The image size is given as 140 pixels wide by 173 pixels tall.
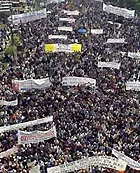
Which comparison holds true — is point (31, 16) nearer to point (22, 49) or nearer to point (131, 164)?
point (22, 49)

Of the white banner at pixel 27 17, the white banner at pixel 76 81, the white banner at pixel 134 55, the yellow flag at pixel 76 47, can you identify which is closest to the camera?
the white banner at pixel 76 81

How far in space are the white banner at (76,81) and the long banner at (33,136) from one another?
750 cm

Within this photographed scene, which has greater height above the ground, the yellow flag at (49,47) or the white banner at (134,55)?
the yellow flag at (49,47)

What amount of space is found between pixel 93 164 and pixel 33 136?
11.3 ft

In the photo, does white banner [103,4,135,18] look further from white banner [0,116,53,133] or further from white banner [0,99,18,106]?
white banner [0,116,53,133]

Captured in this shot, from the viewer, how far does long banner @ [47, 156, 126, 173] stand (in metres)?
23.9

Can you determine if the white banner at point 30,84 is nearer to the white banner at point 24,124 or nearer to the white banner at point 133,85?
the white banner at point 133,85

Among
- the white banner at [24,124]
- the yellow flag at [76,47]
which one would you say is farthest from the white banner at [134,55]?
the white banner at [24,124]

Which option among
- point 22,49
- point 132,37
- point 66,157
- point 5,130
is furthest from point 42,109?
point 132,37

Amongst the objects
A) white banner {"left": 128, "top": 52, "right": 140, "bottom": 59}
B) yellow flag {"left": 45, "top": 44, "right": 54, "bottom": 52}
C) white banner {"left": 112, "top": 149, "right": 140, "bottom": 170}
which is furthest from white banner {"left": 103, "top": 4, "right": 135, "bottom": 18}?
white banner {"left": 112, "top": 149, "right": 140, "bottom": 170}

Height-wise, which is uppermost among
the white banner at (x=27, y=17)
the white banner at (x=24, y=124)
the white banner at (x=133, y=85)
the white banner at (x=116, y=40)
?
the white banner at (x=27, y=17)

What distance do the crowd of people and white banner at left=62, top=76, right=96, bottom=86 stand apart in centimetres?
26

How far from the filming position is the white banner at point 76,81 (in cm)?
3359

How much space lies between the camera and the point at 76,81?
33.7 metres
